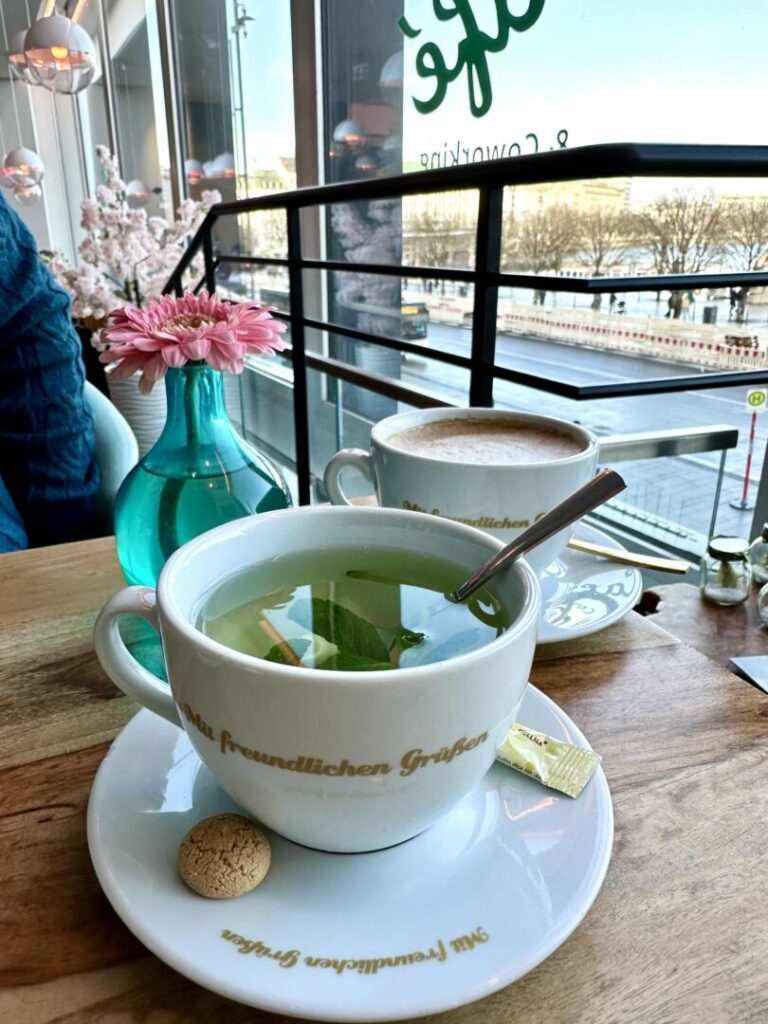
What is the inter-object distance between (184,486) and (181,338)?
0.11 metres

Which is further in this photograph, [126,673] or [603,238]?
[603,238]

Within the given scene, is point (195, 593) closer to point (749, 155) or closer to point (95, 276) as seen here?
point (749, 155)

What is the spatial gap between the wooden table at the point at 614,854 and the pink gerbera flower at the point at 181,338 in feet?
0.68

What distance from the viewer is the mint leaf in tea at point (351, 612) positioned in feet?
1.10

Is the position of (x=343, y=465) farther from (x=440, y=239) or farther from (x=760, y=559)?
(x=440, y=239)

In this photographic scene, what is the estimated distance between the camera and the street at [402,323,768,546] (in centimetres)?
208

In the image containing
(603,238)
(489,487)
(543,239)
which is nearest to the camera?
(489,487)

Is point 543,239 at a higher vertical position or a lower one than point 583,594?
higher

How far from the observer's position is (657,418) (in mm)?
2410

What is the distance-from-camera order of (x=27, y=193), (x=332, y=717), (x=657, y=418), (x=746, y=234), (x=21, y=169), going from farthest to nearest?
(x=27, y=193), (x=21, y=169), (x=657, y=418), (x=746, y=234), (x=332, y=717)

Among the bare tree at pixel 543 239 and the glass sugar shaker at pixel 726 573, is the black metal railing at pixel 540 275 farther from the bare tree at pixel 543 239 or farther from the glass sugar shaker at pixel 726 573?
the bare tree at pixel 543 239

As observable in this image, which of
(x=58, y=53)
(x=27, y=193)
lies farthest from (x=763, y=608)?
(x=27, y=193)

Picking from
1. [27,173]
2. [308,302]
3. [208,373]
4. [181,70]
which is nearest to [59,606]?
[208,373]

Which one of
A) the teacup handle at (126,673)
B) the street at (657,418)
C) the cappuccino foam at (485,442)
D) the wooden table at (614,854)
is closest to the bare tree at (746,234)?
the street at (657,418)
